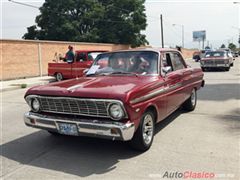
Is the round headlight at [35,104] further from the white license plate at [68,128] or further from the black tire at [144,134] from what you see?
the black tire at [144,134]

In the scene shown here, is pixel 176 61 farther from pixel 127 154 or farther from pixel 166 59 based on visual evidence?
pixel 127 154

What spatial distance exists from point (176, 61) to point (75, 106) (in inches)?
123

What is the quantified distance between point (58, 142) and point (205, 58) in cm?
1822

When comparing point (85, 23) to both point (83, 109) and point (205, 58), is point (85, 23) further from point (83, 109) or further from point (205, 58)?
point (83, 109)

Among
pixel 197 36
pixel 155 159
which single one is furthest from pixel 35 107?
pixel 197 36

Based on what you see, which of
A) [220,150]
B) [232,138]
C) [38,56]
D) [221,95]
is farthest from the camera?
[38,56]

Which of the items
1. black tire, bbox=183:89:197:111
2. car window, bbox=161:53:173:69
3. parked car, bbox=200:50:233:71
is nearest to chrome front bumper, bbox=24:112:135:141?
car window, bbox=161:53:173:69

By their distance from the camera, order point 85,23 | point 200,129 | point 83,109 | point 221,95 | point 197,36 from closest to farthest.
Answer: point 83,109
point 200,129
point 221,95
point 85,23
point 197,36

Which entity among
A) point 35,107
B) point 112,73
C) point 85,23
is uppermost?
point 85,23

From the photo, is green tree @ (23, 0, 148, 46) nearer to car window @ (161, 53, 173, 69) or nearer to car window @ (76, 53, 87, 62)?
car window @ (76, 53, 87, 62)

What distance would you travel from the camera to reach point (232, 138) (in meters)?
5.55

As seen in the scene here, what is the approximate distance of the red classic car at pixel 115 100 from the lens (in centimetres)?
438

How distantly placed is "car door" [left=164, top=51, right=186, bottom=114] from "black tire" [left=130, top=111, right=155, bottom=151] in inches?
35.0

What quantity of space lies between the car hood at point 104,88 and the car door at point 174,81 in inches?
22.0
